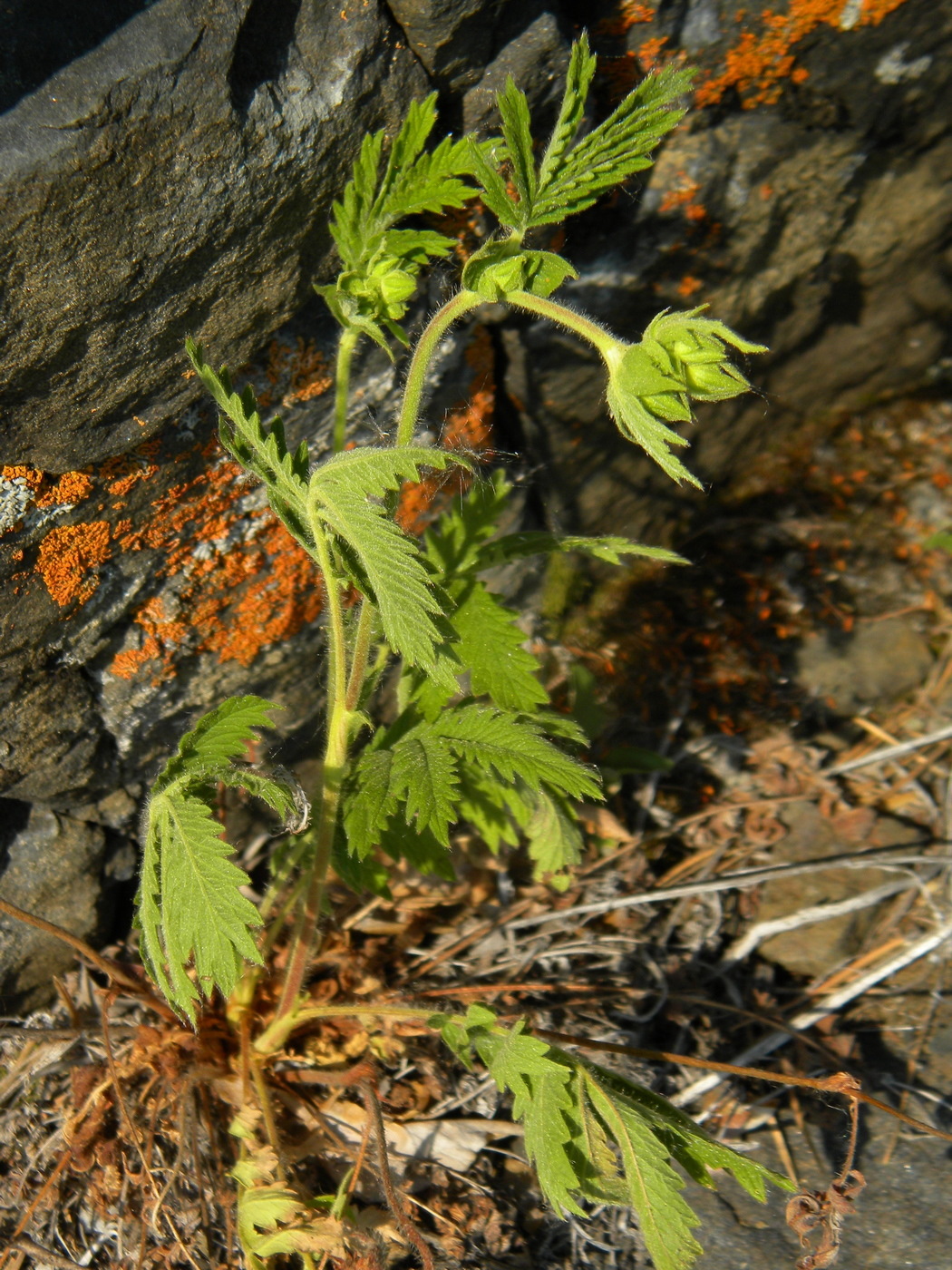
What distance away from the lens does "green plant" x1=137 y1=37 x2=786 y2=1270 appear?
61.9 inches

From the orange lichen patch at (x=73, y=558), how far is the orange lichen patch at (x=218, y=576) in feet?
0.18

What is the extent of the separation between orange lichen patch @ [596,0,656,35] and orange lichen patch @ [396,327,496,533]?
2.40ft

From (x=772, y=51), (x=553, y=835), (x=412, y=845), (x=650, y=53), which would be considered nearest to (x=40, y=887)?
(x=412, y=845)

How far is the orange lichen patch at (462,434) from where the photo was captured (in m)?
2.50

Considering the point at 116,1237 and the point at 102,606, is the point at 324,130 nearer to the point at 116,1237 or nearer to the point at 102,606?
the point at 102,606

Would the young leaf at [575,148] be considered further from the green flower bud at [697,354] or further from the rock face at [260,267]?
the rock face at [260,267]

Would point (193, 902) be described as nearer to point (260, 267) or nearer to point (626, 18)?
point (260, 267)

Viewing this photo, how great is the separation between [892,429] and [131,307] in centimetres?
284

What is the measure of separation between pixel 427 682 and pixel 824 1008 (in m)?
1.34

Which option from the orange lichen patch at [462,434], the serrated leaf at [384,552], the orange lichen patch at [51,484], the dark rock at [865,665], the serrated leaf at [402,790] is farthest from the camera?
the dark rock at [865,665]

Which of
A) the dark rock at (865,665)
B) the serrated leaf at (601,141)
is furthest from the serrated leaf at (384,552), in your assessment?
the dark rock at (865,665)

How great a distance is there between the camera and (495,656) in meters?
1.93

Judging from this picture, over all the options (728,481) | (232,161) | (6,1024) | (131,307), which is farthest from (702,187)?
(6,1024)

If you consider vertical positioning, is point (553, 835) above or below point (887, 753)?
above
